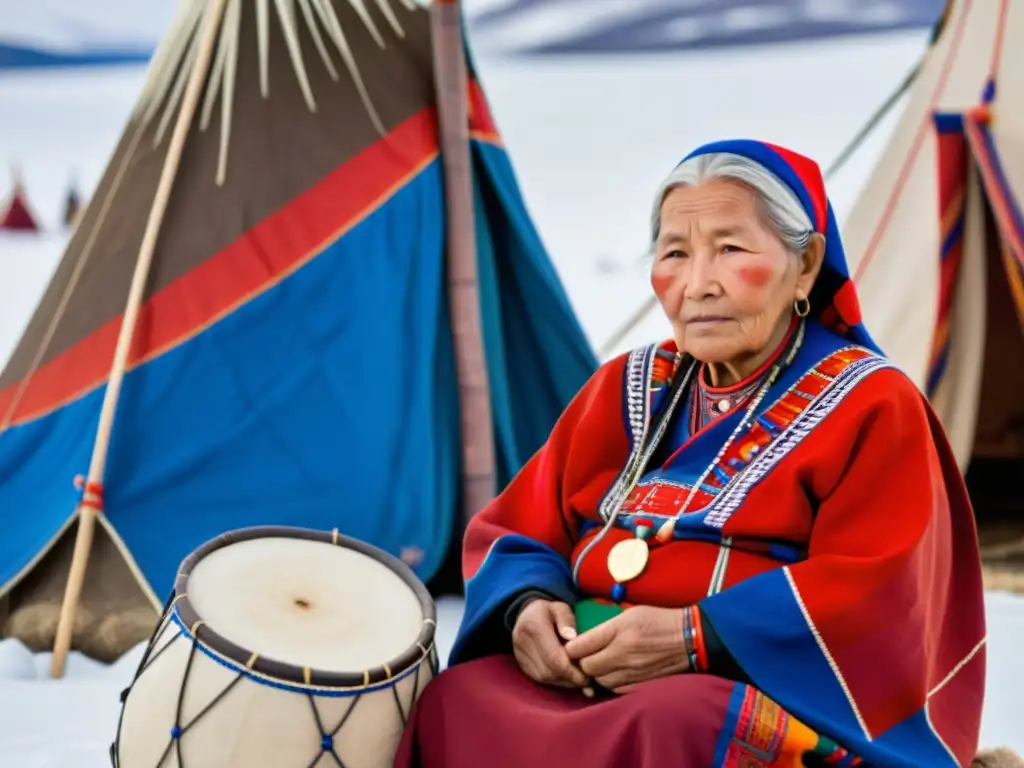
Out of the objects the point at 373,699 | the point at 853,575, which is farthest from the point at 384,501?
the point at 853,575

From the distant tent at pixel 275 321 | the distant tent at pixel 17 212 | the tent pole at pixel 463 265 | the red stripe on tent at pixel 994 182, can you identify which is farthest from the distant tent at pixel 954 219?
the distant tent at pixel 17 212

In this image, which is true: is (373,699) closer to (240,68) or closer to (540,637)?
(540,637)

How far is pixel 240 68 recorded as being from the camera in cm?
317

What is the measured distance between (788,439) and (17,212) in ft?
20.1

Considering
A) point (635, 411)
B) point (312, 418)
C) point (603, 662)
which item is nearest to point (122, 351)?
→ point (312, 418)

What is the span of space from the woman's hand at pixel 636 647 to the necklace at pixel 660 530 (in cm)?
9

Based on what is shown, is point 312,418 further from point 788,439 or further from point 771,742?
point 771,742

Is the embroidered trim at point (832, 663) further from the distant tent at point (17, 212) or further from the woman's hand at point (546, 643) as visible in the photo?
the distant tent at point (17, 212)

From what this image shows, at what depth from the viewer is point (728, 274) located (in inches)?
61.6

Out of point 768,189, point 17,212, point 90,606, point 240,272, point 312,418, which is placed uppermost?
point 768,189

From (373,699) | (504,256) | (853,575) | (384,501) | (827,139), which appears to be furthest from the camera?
(827,139)

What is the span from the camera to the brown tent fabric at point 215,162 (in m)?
3.01

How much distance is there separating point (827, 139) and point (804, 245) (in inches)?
220

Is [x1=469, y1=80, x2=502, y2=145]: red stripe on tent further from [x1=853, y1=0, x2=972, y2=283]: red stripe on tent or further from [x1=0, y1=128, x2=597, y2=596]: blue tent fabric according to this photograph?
[x1=853, y1=0, x2=972, y2=283]: red stripe on tent
